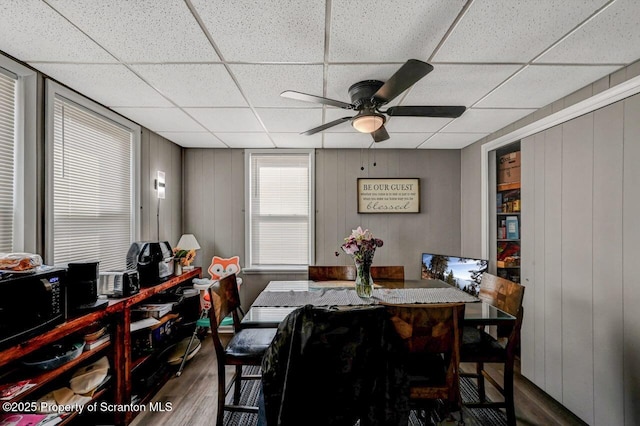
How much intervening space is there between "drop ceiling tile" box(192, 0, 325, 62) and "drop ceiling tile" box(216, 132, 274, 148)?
1.52 m

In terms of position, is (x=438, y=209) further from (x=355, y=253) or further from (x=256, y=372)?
(x=256, y=372)

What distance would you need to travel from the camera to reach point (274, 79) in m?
1.87

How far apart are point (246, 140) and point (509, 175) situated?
9.79 ft

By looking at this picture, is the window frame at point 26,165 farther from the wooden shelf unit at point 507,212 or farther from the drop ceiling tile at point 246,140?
the wooden shelf unit at point 507,212

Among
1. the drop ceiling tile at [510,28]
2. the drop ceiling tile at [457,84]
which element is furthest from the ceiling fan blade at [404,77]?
the drop ceiling tile at [457,84]

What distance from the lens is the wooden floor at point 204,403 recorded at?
2.05 m

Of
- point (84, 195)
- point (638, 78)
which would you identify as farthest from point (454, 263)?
point (84, 195)

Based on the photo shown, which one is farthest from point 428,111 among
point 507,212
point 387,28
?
point 507,212

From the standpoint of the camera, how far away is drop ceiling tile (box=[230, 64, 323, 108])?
174cm

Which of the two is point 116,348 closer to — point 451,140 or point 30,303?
point 30,303

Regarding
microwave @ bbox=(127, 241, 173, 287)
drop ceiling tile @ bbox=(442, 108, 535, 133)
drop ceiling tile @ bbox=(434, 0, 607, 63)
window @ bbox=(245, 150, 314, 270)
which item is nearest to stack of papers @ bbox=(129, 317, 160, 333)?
microwave @ bbox=(127, 241, 173, 287)

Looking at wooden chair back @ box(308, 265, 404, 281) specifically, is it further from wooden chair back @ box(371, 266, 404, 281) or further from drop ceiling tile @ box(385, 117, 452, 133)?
drop ceiling tile @ box(385, 117, 452, 133)

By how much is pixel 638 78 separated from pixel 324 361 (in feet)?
7.76

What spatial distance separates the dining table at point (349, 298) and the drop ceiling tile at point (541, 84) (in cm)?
152
